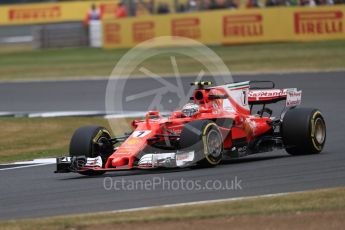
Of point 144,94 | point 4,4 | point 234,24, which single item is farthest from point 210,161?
point 4,4

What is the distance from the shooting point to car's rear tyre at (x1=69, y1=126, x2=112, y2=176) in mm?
12164

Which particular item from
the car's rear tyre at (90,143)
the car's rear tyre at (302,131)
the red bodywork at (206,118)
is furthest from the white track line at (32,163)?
the car's rear tyre at (302,131)

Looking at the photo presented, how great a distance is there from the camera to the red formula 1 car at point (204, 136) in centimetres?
1167

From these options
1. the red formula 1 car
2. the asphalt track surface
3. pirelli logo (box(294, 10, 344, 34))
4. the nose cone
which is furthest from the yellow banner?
the nose cone

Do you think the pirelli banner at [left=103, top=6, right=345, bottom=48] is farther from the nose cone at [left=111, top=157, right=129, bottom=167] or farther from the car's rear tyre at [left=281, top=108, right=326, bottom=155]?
the nose cone at [left=111, top=157, right=129, bottom=167]

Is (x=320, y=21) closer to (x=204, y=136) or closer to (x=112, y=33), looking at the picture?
(x=112, y=33)

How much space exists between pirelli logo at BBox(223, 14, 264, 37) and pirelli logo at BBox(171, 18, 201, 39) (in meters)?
1.21

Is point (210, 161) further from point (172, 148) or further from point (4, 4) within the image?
point (4, 4)

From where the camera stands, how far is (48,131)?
18.0 metres

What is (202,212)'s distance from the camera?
896 centimetres

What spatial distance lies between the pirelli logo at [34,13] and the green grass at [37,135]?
33.6 m

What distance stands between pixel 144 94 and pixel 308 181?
525 inches

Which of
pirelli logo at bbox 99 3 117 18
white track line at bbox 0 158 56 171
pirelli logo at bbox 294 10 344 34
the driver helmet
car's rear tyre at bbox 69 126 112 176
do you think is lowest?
white track line at bbox 0 158 56 171

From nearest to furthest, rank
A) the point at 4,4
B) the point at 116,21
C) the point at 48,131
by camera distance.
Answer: the point at 48,131 < the point at 116,21 < the point at 4,4
